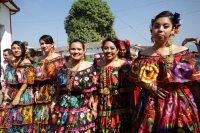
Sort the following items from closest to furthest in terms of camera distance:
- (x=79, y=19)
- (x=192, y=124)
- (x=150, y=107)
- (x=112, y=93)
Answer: (x=192, y=124) → (x=150, y=107) → (x=112, y=93) → (x=79, y=19)

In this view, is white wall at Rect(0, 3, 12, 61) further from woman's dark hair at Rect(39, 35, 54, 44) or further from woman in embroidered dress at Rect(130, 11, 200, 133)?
woman in embroidered dress at Rect(130, 11, 200, 133)

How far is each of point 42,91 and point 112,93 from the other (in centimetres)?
145

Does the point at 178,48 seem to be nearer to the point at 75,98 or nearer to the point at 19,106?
the point at 75,98

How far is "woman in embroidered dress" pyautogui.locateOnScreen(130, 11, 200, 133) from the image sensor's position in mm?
1949

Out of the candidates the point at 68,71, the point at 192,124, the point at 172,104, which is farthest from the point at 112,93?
the point at 192,124

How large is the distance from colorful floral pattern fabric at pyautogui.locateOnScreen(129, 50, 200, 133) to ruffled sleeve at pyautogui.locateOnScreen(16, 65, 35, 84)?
7.10 feet

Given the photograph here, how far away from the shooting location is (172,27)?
2104mm

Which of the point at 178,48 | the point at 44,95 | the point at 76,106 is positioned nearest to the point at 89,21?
the point at 44,95

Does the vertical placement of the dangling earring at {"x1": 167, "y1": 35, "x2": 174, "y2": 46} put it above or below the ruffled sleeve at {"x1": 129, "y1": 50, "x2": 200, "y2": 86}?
above

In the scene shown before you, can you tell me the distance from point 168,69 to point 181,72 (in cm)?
13

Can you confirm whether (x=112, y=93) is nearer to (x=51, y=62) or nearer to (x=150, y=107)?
(x=150, y=107)

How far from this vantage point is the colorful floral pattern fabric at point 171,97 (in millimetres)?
1941

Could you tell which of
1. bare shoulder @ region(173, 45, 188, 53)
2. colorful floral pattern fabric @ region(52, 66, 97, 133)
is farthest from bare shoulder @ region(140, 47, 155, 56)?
colorful floral pattern fabric @ region(52, 66, 97, 133)

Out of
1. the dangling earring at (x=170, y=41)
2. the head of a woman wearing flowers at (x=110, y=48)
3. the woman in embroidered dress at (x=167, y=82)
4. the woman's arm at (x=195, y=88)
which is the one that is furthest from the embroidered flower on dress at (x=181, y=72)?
the head of a woman wearing flowers at (x=110, y=48)
